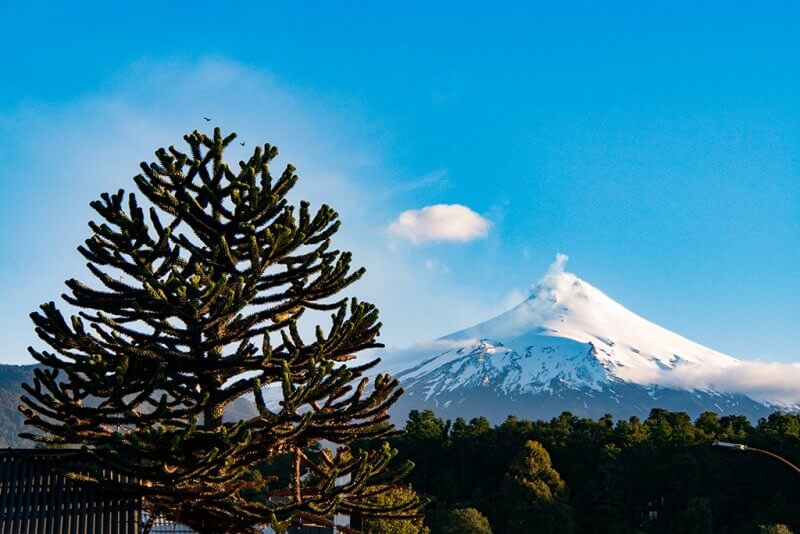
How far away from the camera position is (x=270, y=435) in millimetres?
13531

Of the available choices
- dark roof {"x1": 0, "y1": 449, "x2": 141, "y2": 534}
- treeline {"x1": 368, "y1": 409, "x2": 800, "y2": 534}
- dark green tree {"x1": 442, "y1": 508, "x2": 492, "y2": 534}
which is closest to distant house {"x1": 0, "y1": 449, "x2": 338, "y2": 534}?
dark roof {"x1": 0, "y1": 449, "x2": 141, "y2": 534}

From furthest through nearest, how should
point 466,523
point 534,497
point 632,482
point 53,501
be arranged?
1. point 632,482
2. point 534,497
3. point 466,523
4. point 53,501

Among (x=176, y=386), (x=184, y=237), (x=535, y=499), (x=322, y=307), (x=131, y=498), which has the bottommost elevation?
(x=535, y=499)

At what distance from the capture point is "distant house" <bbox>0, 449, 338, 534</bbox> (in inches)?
535

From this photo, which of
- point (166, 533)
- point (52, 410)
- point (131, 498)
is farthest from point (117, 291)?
point (166, 533)

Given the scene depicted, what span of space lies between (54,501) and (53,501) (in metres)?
0.02

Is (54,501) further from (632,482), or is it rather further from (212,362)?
(632,482)

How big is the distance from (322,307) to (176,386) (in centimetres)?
329

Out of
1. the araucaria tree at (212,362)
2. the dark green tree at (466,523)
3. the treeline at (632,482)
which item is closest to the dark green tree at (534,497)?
the treeline at (632,482)

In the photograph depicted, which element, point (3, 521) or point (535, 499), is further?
point (535, 499)

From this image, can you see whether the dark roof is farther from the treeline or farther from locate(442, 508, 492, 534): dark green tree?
the treeline

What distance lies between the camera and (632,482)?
211 ft

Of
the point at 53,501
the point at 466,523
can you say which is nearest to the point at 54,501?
the point at 53,501

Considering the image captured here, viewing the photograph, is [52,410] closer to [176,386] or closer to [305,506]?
[176,386]
